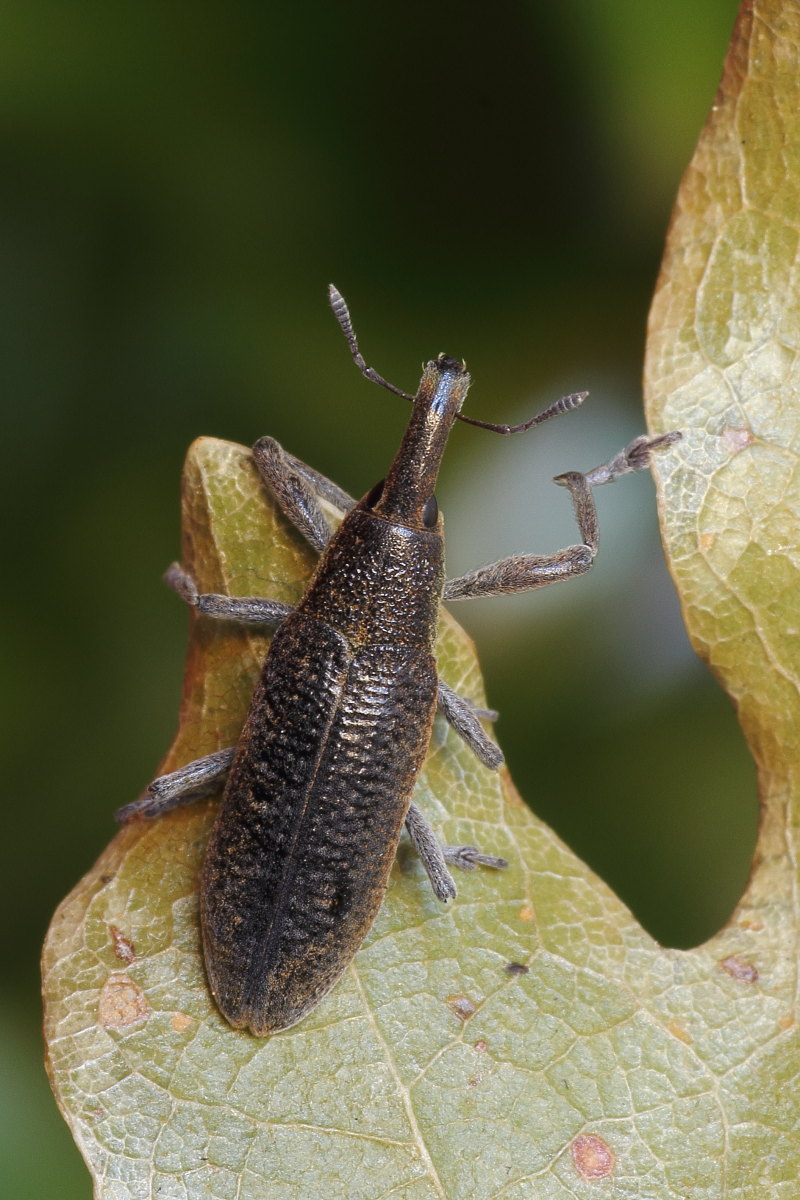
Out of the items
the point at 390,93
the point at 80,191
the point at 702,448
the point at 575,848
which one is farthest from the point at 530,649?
the point at 80,191

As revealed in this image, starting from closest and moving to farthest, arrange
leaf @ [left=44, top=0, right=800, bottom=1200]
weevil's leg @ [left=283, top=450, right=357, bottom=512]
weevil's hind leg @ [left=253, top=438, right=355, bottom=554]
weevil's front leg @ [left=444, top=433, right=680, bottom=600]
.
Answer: leaf @ [left=44, top=0, right=800, bottom=1200], weevil's hind leg @ [left=253, top=438, right=355, bottom=554], weevil's leg @ [left=283, top=450, right=357, bottom=512], weevil's front leg @ [left=444, top=433, right=680, bottom=600]

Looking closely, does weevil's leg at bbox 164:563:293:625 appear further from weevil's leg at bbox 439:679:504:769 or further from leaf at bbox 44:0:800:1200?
weevil's leg at bbox 439:679:504:769

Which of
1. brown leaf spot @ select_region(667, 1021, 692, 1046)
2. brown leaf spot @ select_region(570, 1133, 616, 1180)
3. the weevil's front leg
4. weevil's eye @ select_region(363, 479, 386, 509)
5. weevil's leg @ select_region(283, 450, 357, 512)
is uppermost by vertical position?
weevil's leg @ select_region(283, 450, 357, 512)

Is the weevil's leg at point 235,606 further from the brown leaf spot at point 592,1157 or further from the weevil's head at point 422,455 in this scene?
the brown leaf spot at point 592,1157

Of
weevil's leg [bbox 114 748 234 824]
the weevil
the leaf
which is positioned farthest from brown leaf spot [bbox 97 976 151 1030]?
weevil's leg [bbox 114 748 234 824]

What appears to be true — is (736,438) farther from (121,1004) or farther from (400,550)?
(121,1004)

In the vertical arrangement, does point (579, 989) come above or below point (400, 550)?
below

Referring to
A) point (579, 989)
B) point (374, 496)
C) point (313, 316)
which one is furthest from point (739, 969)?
point (313, 316)
